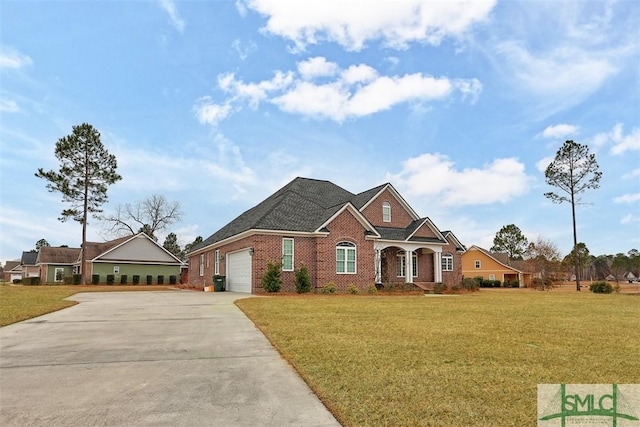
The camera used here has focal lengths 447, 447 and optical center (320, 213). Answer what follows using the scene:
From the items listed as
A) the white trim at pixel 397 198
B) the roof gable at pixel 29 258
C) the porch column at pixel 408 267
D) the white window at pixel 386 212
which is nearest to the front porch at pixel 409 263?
the porch column at pixel 408 267

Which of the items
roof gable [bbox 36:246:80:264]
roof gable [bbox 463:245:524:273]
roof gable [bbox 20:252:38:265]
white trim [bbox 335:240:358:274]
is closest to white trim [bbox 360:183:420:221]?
white trim [bbox 335:240:358:274]

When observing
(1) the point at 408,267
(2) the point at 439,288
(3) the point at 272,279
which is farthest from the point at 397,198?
(3) the point at 272,279

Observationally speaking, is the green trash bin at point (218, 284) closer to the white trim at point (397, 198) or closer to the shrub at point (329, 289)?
the shrub at point (329, 289)

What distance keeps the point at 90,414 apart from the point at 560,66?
19.3 metres

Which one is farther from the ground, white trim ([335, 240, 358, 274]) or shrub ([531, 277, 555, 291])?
white trim ([335, 240, 358, 274])

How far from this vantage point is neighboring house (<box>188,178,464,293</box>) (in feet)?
79.4

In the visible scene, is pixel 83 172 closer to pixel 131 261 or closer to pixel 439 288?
pixel 131 261

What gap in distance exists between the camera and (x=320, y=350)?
23.2 feet

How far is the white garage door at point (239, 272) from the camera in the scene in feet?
81.0

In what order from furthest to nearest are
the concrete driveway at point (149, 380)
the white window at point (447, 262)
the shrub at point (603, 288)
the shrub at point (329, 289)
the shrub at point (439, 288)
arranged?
the white window at point (447, 262) < the shrub at point (603, 288) < the shrub at point (439, 288) < the shrub at point (329, 289) < the concrete driveway at point (149, 380)

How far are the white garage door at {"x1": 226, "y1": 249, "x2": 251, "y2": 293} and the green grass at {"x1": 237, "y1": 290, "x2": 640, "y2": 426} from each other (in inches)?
525

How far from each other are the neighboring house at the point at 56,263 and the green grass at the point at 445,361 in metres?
52.2

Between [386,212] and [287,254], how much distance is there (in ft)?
33.6

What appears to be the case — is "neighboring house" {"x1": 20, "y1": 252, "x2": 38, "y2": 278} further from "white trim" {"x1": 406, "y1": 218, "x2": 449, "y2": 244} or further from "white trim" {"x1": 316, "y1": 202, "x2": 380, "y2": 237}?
"white trim" {"x1": 406, "y1": 218, "x2": 449, "y2": 244}
